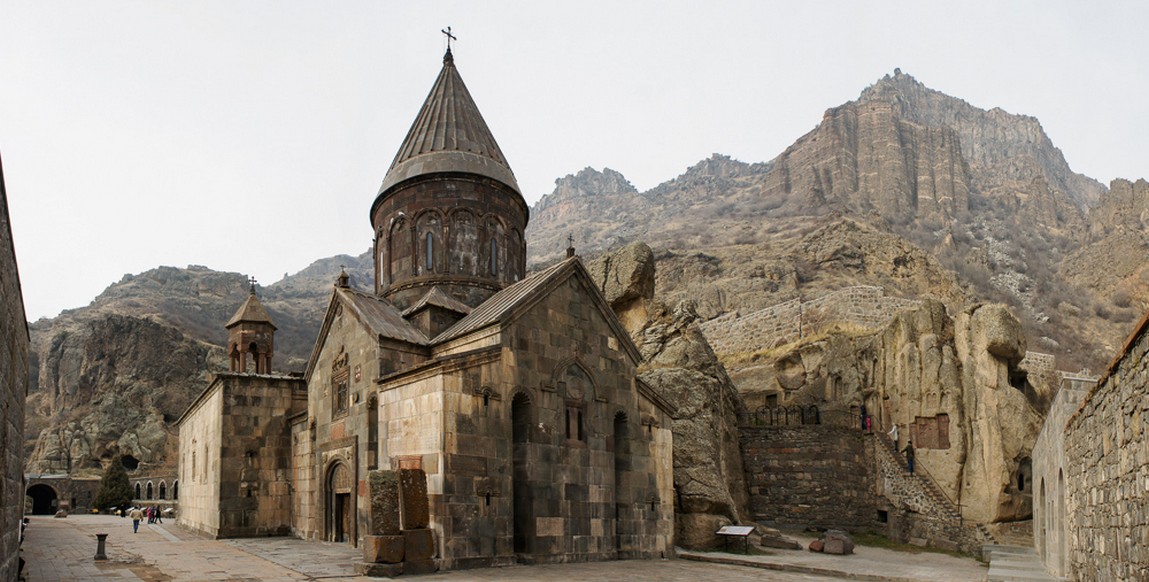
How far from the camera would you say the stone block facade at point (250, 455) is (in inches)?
781

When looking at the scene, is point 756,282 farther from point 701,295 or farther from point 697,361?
point 697,361

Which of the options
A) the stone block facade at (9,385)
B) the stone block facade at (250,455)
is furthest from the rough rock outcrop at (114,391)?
the stone block facade at (9,385)

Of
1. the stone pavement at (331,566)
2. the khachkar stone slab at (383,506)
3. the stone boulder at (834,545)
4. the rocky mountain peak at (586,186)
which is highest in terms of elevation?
the rocky mountain peak at (586,186)

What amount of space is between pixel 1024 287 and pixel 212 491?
60.6m

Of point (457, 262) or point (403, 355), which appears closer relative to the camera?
point (403, 355)

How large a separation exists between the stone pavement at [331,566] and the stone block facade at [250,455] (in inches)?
38.1

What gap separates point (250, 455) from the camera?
2027 cm

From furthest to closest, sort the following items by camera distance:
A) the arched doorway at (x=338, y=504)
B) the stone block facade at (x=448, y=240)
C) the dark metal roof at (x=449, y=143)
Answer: the dark metal roof at (x=449, y=143) → the stone block facade at (x=448, y=240) → the arched doorway at (x=338, y=504)

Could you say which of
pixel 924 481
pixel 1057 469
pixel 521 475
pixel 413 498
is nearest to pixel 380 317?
pixel 521 475

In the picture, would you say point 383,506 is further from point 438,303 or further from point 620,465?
point 438,303

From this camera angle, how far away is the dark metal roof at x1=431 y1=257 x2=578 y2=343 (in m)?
14.6

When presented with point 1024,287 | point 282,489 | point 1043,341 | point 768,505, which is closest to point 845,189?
point 1024,287

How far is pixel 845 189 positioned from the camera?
8644 cm

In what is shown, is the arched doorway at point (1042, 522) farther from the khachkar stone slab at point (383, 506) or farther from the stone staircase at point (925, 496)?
the khachkar stone slab at point (383, 506)
